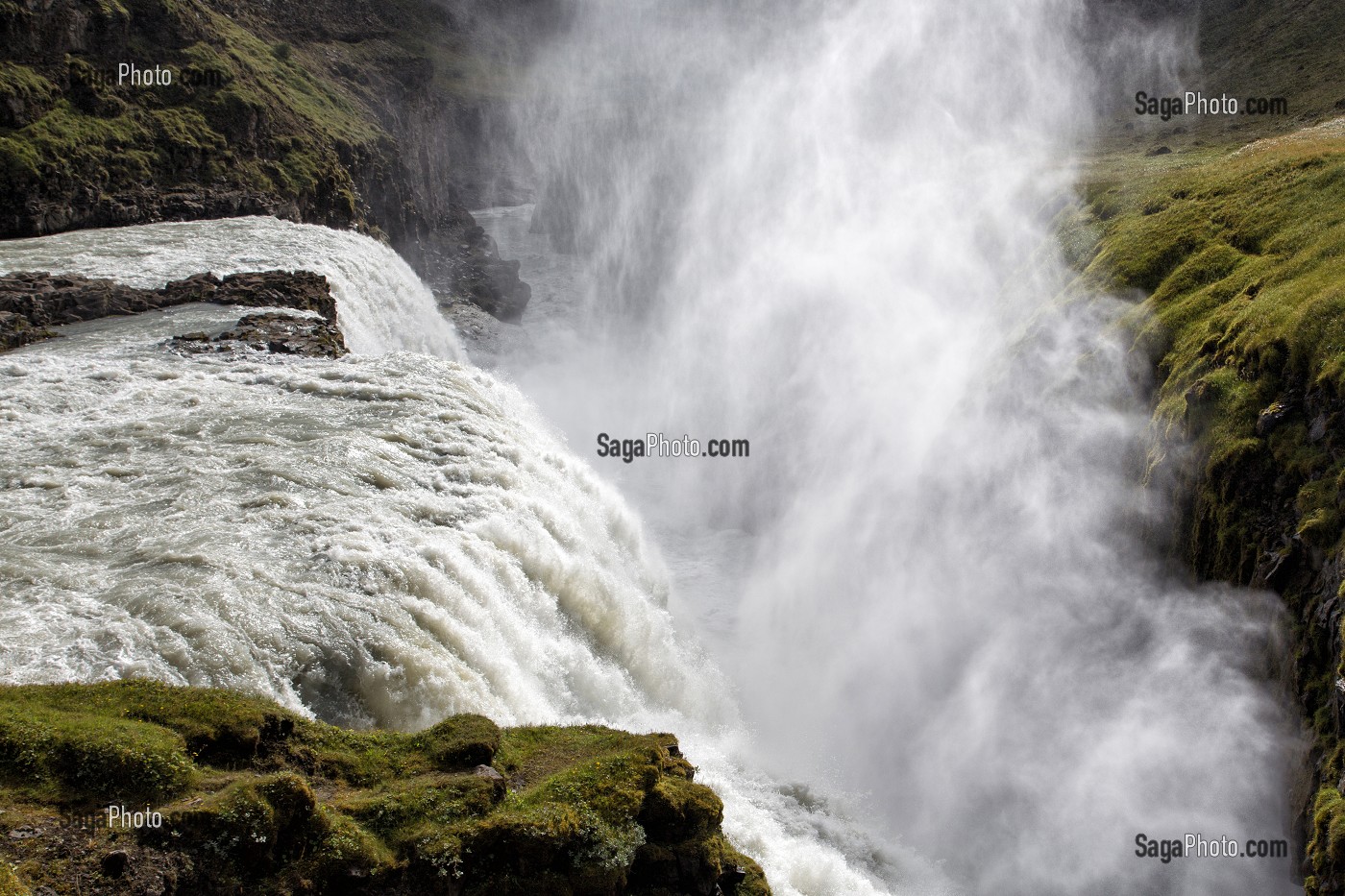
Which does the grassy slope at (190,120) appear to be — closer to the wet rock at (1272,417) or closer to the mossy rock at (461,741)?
the mossy rock at (461,741)

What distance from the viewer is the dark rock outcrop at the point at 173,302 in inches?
1186

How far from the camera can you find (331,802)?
11.9 m

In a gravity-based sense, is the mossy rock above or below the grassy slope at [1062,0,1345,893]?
below

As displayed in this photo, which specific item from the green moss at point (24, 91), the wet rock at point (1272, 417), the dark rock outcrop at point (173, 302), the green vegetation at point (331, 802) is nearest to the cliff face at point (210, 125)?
the green moss at point (24, 91)

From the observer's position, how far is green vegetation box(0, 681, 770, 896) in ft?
33.2

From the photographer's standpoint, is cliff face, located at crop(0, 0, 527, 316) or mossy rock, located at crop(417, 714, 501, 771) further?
cliff face, located at crop(0, 0, 527, 316)

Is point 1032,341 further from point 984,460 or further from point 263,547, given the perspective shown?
point 263,547

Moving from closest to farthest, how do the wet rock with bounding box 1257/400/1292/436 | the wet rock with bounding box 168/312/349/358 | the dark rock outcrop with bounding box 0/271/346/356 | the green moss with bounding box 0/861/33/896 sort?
the green moss with bounding box 0/861/33/896 → the wet rock with bounding box 1257/400/1292/436 → the wet rock with bounding box 168/312/349/358 → the dark rock outcrop with bounding box 0/271/346/356

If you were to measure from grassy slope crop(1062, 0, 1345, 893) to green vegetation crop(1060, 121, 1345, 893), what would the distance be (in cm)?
5

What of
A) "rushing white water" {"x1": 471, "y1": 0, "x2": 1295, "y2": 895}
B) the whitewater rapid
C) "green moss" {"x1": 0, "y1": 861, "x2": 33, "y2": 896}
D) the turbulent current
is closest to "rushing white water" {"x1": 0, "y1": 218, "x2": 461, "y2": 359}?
the turbulent current

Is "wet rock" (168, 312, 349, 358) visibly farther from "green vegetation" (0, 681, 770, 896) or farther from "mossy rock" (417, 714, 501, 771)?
"mossy rock" (417, 714, 501, 771)

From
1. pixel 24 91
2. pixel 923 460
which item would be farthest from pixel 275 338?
pixel 923 460

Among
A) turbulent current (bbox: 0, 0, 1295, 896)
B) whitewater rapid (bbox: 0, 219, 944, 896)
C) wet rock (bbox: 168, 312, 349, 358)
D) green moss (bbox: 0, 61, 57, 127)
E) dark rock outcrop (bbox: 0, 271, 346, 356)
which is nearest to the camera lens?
whitewater rapid (bbox: 0, 219, 944, 896)

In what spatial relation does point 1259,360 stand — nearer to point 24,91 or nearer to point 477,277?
point 24,91
